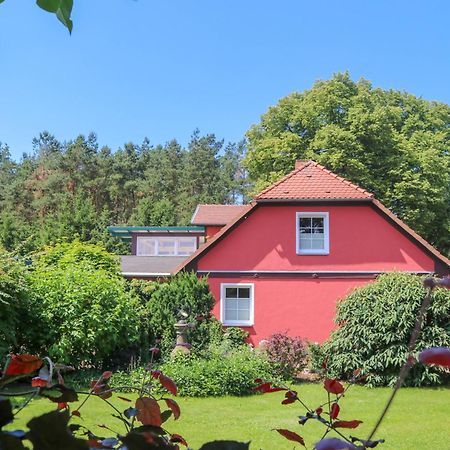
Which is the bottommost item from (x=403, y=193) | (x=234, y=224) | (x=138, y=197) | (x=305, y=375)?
(x=305, y=375)

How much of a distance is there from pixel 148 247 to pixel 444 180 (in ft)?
52.2

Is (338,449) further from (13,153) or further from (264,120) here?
(13,153)

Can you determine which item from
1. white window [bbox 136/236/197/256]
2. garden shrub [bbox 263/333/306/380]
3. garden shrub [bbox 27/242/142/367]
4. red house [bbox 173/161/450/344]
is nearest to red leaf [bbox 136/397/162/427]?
garden shrub [bbox 27/242/142/367]

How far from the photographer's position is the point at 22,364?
0.97m

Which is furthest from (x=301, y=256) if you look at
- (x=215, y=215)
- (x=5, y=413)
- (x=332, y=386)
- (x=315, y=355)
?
(x=5, y=413)

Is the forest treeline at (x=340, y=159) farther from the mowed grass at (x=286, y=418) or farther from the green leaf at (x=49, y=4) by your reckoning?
the green leaf at (x=49, y=4)

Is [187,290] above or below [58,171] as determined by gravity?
below

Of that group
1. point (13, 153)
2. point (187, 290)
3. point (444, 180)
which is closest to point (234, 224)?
point (187, 290)

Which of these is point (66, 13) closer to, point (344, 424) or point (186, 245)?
point (344, 424)

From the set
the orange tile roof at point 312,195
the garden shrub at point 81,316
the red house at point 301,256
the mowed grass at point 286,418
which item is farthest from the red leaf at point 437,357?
the red house at point 301,256

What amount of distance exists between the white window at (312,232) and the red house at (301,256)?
0.03 meters

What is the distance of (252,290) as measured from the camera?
52.0ft

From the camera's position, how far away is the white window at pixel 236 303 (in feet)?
51.7

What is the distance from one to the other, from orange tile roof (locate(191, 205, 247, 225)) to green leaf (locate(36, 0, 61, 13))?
65.8ft
